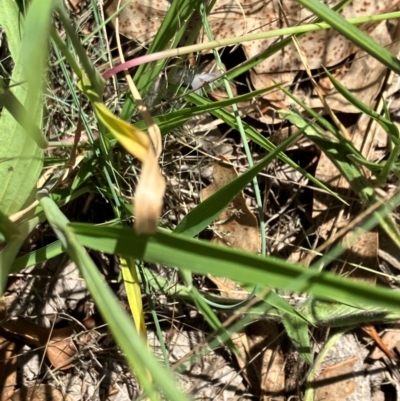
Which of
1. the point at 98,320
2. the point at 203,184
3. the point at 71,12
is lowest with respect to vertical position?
the point at 98,320

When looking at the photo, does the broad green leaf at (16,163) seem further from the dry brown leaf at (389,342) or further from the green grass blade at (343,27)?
the dry brown leaf at (389,342)

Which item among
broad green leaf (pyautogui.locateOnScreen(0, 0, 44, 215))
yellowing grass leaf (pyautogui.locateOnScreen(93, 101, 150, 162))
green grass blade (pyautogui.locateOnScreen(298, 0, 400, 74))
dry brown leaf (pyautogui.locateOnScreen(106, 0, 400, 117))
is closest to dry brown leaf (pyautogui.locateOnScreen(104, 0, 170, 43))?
dry brown leaf (pyautogui.locateOnScreen(106, 0, 400, 117))

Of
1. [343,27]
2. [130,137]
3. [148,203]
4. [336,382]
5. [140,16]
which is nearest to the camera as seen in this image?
[148,203]

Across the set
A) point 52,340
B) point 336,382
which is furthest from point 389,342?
point 52,340

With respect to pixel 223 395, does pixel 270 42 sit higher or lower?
higher

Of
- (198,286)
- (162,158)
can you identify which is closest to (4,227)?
(162,158)

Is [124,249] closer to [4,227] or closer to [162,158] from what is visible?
[4,227]

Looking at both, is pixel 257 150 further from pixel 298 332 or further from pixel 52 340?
pixel 52 340
